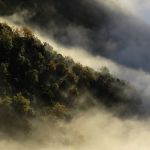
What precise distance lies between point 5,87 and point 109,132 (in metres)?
44.7

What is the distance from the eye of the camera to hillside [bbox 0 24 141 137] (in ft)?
386

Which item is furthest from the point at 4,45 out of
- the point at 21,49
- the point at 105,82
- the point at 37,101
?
the point at 105,82

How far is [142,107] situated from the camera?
180875 mm

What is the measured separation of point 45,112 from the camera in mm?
130750

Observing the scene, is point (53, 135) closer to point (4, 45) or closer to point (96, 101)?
point (4, 45)

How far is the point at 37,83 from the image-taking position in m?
132

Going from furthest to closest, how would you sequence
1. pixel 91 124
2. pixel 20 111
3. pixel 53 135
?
pixel 91 124, pixel 53 135, pixel 20 111

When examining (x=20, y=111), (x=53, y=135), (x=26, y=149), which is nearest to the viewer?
(x=26, y=149)

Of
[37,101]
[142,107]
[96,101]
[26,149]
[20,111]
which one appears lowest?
[26,149]

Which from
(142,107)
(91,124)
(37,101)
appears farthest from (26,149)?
(142,107)

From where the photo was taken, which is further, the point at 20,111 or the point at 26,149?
the point at 20,111

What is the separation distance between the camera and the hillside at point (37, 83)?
11775 cm

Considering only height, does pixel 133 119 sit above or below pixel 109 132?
above

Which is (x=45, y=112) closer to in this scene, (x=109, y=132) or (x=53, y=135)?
(x=53, y=135)
